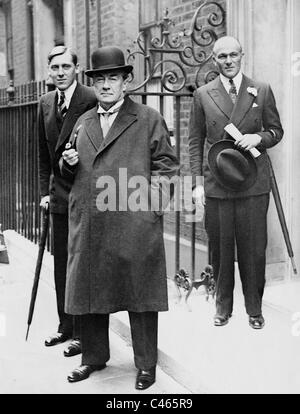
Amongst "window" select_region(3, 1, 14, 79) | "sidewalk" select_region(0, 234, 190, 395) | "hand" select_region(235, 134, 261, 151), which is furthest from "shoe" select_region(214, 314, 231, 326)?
"window" select_region(3, 1, 14, 79)

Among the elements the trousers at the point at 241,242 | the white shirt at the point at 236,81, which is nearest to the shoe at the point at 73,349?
the trousers at the point at 241,242

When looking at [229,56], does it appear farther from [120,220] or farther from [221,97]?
[120,220]

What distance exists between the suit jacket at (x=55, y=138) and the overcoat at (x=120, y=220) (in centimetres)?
54

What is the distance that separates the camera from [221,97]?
378 cm

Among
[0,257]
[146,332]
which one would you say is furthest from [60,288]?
[0,257]

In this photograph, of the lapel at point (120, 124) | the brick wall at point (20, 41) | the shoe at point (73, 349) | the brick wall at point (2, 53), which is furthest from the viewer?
the brick wall at point (2, 53)

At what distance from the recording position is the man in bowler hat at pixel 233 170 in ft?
12.0

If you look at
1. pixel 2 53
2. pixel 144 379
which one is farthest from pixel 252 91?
pixel 2 53

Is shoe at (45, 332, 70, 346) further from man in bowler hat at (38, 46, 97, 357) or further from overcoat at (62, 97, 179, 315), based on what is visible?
overcoat at (62, 97, 179, 315)

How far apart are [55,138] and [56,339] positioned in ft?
4.70

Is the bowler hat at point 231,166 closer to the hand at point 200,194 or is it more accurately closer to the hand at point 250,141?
the hand at point 250,141

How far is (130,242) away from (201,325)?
115cm
